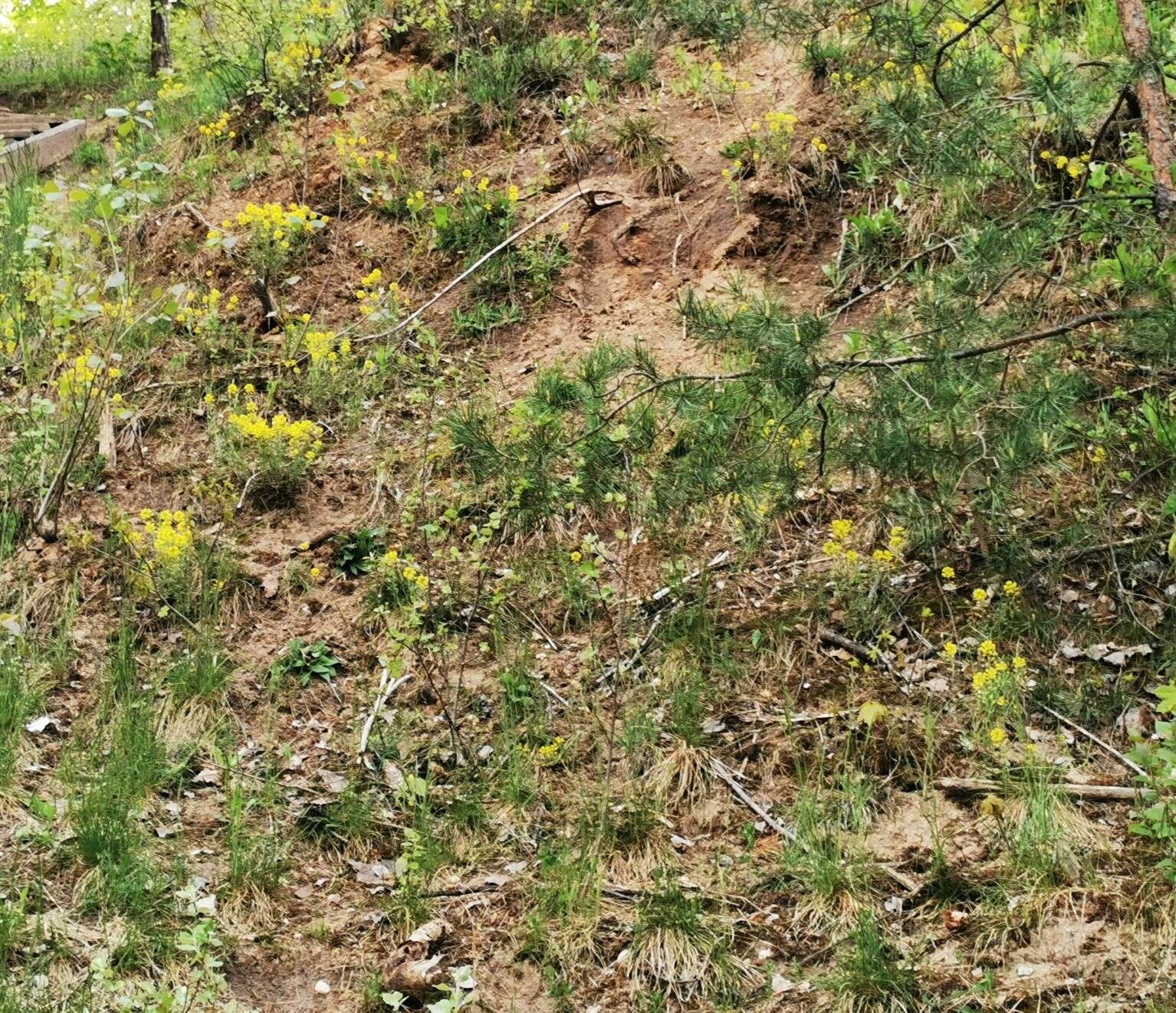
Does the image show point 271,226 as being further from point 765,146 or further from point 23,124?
point 23,124

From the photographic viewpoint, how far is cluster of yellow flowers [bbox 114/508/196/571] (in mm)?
5363

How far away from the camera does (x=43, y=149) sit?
34.3 ft

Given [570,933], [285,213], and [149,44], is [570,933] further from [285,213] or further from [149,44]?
[149,44]

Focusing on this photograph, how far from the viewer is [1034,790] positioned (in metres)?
3.91

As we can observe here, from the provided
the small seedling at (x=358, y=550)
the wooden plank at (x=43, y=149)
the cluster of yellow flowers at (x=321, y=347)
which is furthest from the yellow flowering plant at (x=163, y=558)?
the wooden plank at (x=43, y=149)

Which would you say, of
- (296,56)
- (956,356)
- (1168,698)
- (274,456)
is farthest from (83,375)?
(1168,698)

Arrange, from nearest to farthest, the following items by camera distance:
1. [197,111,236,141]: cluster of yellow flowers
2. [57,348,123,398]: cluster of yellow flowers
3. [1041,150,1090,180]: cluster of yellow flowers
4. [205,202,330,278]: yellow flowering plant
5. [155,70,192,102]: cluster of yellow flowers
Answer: [1041,150,1090,180]: cluster of yellow flowers, [57,348,123,398]: cluster of yellow flowers, [205,202,330,278]: yellow flowering plant, [197,111,236,141]: cluster of yellow flowers, [155,70,192,102]: cluster of yellow flowers

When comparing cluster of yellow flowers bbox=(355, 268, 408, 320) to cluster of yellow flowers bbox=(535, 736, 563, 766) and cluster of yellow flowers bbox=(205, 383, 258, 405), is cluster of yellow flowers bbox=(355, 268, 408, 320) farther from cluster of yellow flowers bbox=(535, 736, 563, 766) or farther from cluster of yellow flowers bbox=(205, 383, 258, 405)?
cluster of yellow flowers bbox=(535, 736, 563, 766)

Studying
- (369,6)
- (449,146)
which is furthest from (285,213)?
(369,6)

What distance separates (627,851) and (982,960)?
1.15 meters

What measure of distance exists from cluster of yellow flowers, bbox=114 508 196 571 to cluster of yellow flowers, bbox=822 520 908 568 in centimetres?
269

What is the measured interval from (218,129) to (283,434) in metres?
3.05

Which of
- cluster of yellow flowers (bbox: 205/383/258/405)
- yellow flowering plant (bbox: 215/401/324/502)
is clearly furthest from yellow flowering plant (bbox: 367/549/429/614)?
cluster of yellow flowers (bbox: 205/383/258/405)

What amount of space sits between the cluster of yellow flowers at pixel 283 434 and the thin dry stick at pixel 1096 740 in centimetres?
347
